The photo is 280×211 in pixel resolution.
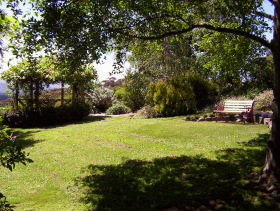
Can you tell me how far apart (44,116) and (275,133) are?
13531 mm

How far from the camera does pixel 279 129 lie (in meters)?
4.27

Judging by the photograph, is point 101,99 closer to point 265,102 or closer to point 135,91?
point 135,91

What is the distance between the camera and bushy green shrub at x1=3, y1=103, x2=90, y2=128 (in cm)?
1417

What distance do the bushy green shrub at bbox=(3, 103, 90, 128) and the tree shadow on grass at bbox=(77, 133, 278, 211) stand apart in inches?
394

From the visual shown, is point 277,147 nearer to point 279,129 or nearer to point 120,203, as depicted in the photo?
point 279,129

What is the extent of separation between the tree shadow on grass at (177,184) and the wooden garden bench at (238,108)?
18.0ft

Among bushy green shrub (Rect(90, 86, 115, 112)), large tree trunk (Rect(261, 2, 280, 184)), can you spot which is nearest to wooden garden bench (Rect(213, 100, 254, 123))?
large tree trunk (Rect(261, 2, 280, 184))

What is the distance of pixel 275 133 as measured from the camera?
4.29 meters

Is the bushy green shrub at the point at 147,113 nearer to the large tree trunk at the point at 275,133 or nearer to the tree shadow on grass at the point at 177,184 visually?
the tree shadow on grass at the point at 177,184

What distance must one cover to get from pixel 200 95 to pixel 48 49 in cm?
1446

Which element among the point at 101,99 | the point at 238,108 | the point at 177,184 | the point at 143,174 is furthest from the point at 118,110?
the point at 177,184

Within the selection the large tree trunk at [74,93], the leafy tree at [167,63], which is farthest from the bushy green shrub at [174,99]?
the large tree trunk at [74,93]

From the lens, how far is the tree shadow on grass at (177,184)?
383 centimetres

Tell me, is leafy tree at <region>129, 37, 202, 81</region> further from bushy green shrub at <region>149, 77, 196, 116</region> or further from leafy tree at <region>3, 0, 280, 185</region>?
leafy tree at <region>3, 0, 280, 185</region>
